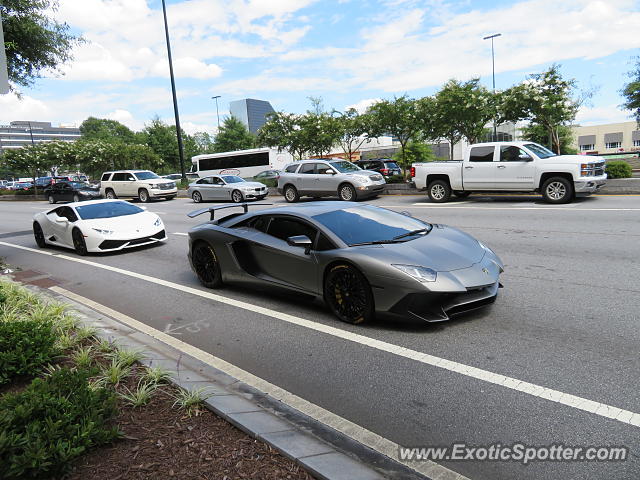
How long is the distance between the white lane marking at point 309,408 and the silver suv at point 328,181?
1373cm

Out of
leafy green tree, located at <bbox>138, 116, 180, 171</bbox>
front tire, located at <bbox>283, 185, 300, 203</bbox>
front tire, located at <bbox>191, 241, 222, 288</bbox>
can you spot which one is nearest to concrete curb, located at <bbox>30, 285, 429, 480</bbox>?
front tire, located at <bbox>191, 241, 222, 288</bbox>

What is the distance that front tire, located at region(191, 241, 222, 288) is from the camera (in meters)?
6.78

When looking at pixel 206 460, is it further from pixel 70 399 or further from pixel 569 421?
pixel 569 421

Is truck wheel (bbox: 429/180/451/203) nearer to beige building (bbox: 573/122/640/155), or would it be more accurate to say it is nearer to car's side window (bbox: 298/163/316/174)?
car's side window (bbox: 298/163/316/174)

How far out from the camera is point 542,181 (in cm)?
1420

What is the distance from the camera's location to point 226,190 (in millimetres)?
23672

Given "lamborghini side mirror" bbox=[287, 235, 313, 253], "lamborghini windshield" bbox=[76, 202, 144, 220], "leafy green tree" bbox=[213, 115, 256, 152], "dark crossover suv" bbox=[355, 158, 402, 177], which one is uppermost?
"leafy green tree" bbox=[213, 115, 256, 152]

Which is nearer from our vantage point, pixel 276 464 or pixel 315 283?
pixel 276 464

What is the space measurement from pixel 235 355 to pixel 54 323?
201 cm

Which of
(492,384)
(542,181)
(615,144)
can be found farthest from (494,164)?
(615,144)

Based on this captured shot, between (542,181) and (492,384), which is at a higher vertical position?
(542,181)

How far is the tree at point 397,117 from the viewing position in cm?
2366

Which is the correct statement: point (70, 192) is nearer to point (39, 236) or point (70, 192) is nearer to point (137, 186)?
point (137, 186)

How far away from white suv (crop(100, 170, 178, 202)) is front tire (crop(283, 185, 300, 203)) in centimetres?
1078
